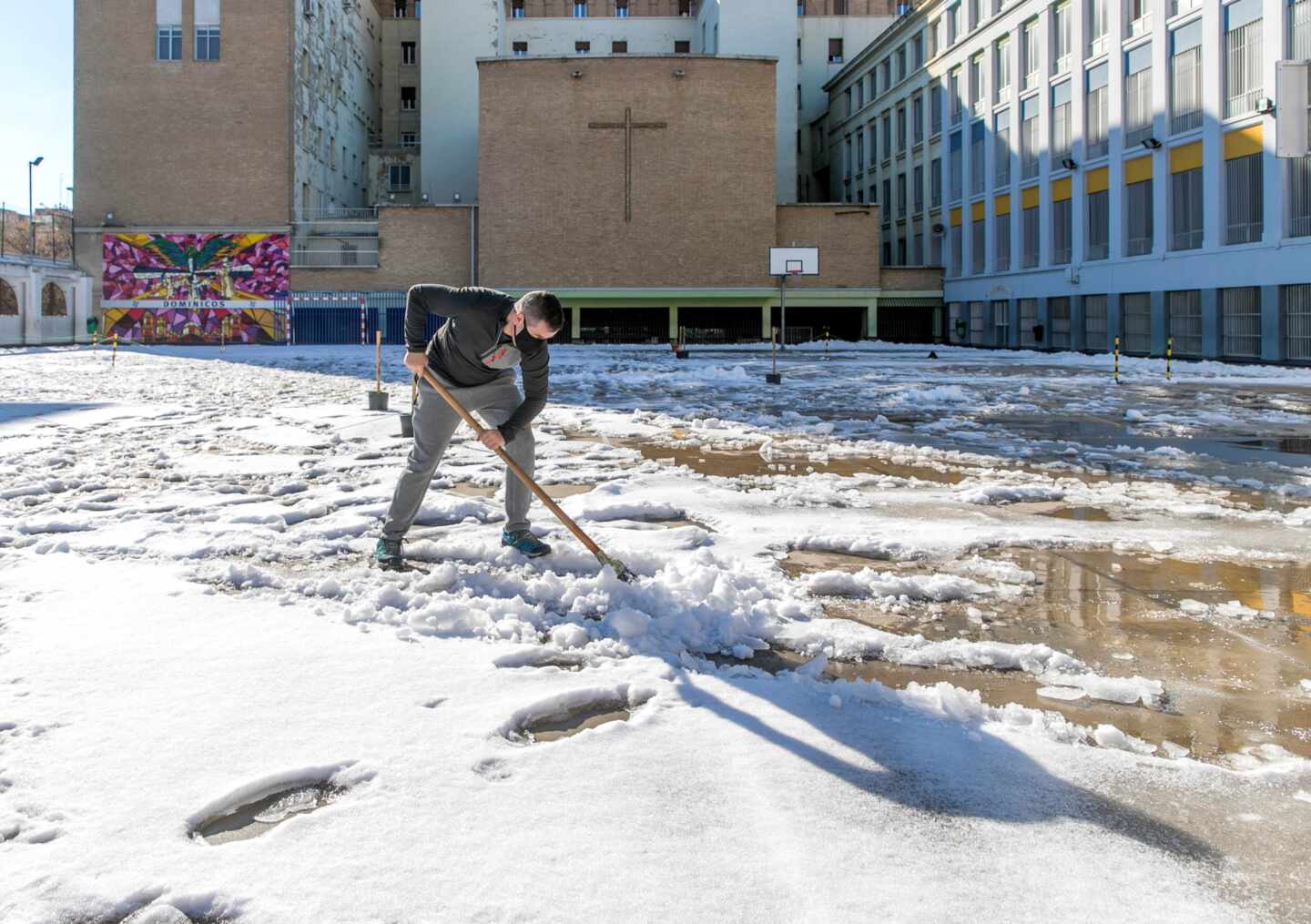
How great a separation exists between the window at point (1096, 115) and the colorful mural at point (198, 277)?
3558 cm

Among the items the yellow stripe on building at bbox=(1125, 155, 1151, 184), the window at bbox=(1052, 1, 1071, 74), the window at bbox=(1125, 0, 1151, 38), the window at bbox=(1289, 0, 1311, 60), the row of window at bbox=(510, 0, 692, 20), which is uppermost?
the row of window at bbox=(510, 0, 692, 20)

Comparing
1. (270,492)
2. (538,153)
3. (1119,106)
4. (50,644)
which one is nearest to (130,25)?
(538,153)

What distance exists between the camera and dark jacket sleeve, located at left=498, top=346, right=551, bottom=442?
661 centimetres

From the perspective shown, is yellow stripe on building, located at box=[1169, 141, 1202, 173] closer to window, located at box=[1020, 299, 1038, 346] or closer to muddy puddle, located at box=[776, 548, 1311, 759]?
window, located at box=[1020, 299, 1038, 346]

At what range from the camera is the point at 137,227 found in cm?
5619

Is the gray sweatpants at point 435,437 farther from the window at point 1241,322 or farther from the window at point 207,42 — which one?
the window at point 207,42

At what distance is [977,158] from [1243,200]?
19.5 meters

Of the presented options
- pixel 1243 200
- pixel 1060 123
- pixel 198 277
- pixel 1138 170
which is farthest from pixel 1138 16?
pixel 198 277

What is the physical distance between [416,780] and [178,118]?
58932 millimetres

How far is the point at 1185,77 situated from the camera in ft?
119

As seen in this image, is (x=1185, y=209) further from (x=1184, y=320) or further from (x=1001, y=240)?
(x=1001, y=240)

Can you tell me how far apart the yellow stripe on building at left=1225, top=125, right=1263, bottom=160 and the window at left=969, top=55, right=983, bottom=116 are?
18286mm

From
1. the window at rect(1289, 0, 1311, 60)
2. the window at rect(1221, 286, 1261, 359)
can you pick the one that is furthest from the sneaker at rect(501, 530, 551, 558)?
the window at rect(1221, 286, 1261, 359)

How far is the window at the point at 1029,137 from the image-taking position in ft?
154
